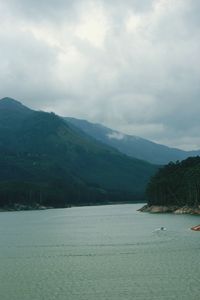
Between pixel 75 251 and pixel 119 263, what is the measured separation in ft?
72.4

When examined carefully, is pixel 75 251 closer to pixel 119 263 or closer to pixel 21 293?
pixel 119 263

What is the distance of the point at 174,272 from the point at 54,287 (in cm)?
1593

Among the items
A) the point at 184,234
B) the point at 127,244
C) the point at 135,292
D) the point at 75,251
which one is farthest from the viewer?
the point at 184,234

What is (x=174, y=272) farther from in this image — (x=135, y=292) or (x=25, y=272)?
(x=25, y=272)

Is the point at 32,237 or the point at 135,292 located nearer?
the point at 135,292

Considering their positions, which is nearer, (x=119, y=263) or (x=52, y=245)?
(x=119, y=263)

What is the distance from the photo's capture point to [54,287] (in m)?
70.0

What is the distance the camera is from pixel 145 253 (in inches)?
3895

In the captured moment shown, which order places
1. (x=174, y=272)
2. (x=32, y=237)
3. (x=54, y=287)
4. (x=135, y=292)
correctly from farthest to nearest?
(x=32, y=237)
(x=174, y=272)
(x=54, y=287)
(x=135, y=292)

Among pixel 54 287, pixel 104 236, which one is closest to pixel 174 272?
pixel 54 287

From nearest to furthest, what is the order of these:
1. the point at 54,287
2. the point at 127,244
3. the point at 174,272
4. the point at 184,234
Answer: the point at 54,287
the point at 174,272
the point at 127,244
the point at 184,234

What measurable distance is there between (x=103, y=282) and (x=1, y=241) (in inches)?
2809

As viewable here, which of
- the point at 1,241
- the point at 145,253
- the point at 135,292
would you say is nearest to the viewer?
the point at 135,292

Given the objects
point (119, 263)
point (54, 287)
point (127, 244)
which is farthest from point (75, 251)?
point (54, 287)
